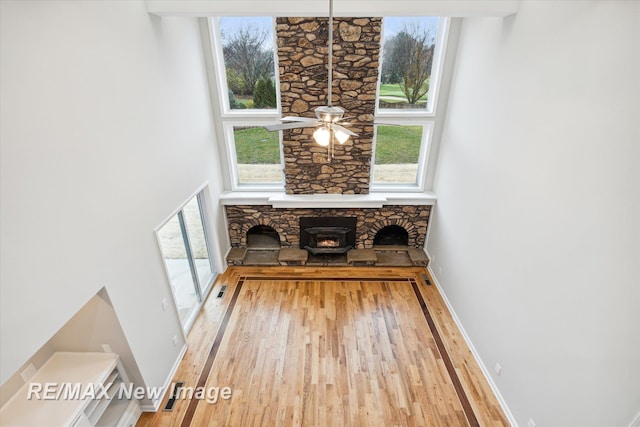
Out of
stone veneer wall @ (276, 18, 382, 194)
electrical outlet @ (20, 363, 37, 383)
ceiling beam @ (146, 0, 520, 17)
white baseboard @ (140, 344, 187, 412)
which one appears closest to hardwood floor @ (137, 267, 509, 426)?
white baseboard @ (140, 344, 187, 412)

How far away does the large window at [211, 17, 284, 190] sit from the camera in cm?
492

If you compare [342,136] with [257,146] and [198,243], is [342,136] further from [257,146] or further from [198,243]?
[198,243]

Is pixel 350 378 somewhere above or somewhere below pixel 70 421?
below

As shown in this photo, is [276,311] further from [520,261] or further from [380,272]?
[520,261]

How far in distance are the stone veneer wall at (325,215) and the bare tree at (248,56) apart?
2.30 metres

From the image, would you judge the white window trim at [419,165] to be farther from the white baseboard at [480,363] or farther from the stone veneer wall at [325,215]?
the white baseboard at [480,363]

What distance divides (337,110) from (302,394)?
3328 mm

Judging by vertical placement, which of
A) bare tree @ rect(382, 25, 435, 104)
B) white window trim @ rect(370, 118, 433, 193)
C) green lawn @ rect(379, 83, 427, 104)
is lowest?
white window trim @ rect(370, 118, 433, 193)

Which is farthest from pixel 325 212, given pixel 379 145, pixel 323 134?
pixel 323 134

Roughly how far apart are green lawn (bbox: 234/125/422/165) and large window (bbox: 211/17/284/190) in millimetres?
18

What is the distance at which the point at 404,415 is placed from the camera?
3.50 m

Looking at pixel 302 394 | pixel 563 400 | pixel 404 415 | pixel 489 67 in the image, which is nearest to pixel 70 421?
pixel 302 394

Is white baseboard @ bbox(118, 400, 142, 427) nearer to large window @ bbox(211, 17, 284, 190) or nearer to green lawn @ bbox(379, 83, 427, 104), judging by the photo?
large window @ bbox(211, 17, 284, 190)

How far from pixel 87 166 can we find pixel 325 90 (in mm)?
3625
